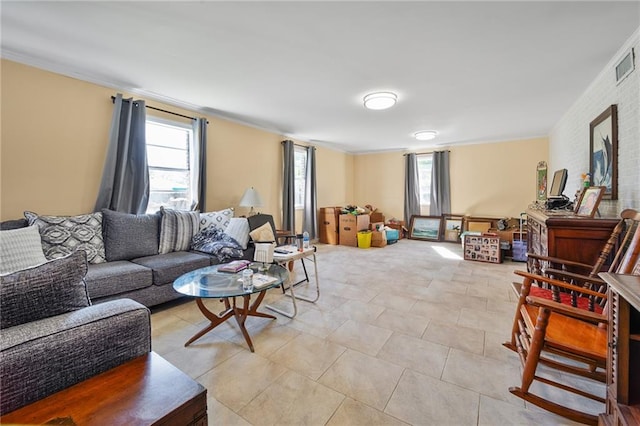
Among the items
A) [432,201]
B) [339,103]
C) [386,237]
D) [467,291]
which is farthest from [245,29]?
[432,201]

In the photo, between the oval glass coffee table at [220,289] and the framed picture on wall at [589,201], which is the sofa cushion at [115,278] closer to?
the oval glass coffee table at [220,289]

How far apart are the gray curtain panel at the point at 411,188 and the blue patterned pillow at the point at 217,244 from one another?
476 centimetres

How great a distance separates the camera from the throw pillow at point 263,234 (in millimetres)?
3589

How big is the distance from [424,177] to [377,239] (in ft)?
7.07

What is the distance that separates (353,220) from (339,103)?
2.91 meters

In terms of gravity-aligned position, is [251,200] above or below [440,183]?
below

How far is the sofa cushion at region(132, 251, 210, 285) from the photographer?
2612 millimetres

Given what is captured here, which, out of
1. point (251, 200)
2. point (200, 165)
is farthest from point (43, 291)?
point (251, 200)

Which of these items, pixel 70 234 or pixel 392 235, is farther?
pixel 392 235

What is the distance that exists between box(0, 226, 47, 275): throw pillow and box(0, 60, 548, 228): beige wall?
56cm

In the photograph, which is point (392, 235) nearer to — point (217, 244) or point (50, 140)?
point (217, 244)

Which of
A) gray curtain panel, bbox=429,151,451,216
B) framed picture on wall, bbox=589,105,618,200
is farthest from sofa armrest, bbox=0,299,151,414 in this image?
gray curtain panel, bbox=429,151,451,216

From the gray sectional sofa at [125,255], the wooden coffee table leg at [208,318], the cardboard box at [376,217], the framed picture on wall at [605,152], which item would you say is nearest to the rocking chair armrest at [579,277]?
the framed picture on wall at [605,152]

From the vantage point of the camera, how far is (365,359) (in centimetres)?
188
